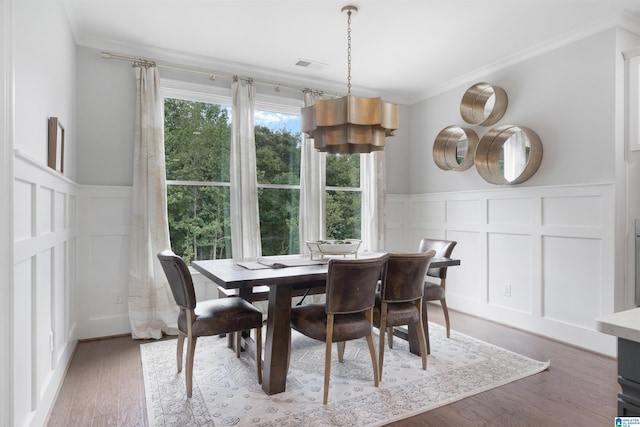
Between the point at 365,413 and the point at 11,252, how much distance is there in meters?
1.95

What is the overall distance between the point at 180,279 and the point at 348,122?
1494 mm

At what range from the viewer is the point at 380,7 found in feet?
9.65

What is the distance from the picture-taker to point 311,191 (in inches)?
176

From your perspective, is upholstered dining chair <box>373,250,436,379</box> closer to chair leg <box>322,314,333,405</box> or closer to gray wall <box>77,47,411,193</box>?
chair leg <box>322,314,333,405</box>

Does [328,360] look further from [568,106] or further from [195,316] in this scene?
[568,106]

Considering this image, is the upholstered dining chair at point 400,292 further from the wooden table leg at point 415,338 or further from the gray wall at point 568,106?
the gray wall at point 568,106

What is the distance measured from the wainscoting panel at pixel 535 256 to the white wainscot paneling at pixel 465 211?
0.01 meters

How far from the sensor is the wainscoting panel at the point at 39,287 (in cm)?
166

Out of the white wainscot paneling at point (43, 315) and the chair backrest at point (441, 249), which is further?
the chair backrest at point (441, 249)

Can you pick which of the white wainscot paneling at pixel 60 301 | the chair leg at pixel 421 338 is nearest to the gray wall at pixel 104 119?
the white wainscot paneling at pixel 60 301

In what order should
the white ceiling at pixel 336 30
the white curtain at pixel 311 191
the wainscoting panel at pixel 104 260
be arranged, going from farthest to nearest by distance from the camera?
the white curtain at pixel 311 191 → the wainscoting panel at pixel 104 260 → the white ceiling at pixel 336 30

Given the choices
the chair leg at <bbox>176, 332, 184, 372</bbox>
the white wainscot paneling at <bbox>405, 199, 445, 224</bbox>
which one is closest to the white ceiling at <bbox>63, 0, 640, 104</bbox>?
the white wainscot paneling at <bbox>405, 199, 445, 224</bbox>

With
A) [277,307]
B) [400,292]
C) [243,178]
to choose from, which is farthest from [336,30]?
[277,307]

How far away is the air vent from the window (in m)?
0.52
